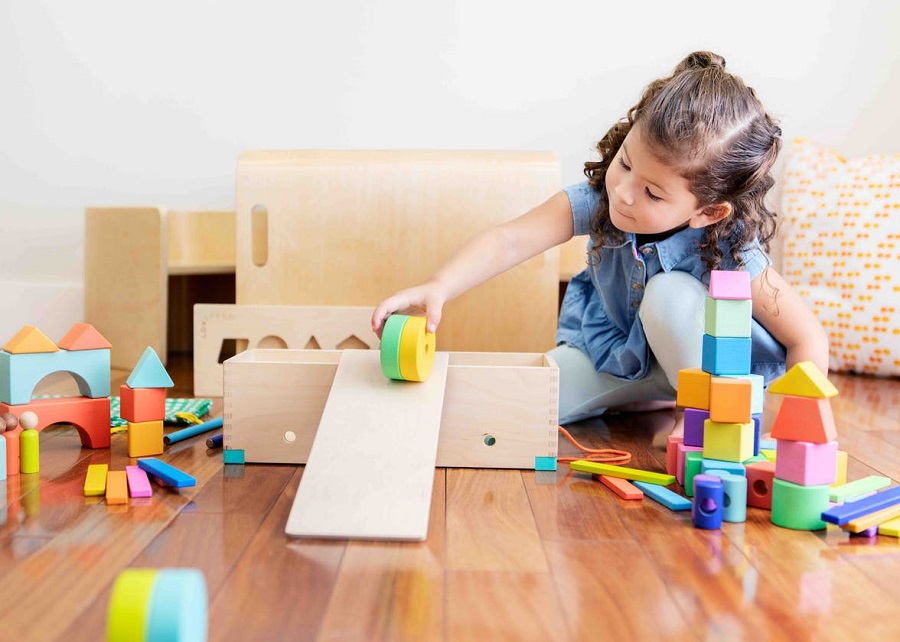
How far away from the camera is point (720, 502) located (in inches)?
33.9

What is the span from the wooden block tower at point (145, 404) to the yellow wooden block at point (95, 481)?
0.10 meters

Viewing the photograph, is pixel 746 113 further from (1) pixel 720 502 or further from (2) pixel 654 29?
(2) pixel 654 29

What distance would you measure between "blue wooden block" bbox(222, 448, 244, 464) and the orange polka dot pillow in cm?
136

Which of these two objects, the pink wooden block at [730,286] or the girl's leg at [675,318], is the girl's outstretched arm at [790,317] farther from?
the pink wooden block at [730,286]

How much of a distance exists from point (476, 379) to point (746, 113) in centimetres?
47

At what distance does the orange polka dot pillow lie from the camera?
1.88 meters

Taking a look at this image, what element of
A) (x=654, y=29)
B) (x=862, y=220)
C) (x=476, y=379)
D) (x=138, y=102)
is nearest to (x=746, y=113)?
(x=476, y=379)

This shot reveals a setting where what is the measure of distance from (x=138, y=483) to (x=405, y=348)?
12.5 inches

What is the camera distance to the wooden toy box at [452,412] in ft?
3.51

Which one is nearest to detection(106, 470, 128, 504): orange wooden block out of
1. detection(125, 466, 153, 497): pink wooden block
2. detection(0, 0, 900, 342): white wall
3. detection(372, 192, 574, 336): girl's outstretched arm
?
detection(125, 466, 153, 497): pink wooden block

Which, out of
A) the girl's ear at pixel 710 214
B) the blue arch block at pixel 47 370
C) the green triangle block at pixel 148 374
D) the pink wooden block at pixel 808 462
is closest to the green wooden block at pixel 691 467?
the pink wooden block at pixel 808 462

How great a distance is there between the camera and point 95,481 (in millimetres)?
951

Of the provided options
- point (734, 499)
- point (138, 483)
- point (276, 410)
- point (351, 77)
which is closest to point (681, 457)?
point (734, 499)

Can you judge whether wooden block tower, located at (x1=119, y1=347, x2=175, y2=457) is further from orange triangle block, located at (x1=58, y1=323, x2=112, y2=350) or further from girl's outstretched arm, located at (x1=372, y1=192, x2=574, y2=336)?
girl's outstretched arm, located at (x1=372, y1=192, x2=574, y2=336)
